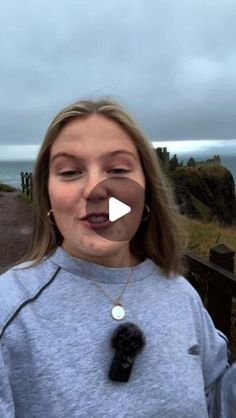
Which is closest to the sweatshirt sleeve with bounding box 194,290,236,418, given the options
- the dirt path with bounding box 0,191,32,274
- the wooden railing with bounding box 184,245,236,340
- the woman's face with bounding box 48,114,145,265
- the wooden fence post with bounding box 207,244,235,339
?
the woman's face with bounding box 48,114,145,265

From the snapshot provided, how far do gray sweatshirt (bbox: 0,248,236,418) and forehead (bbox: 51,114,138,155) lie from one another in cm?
29

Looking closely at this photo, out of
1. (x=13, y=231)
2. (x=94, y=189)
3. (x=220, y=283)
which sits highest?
(x=94, y=189)

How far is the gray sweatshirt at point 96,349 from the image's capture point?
3.90 ft

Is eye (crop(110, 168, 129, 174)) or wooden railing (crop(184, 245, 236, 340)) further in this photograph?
wooden railing (crop(184, 245, 236, 340))

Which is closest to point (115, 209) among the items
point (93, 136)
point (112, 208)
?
point (112, 208)

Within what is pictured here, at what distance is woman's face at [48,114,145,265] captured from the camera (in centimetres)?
130

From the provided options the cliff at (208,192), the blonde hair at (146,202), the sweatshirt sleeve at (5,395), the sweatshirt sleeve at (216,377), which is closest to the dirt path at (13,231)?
the cliff at (208,192)

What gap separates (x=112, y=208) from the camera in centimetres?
127

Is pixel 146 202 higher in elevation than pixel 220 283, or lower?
higher

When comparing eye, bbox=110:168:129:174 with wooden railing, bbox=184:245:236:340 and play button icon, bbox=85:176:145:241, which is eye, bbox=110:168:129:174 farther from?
wooden railing, bbox=184:245:236:340

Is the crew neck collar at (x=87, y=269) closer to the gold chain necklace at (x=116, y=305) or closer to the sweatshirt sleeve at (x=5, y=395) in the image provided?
the gold chain necklace at (x=116, y=305)

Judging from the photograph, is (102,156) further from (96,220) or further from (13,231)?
(13,231)

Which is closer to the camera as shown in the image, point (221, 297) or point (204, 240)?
point (221, 297)

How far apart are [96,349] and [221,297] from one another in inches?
95.6
